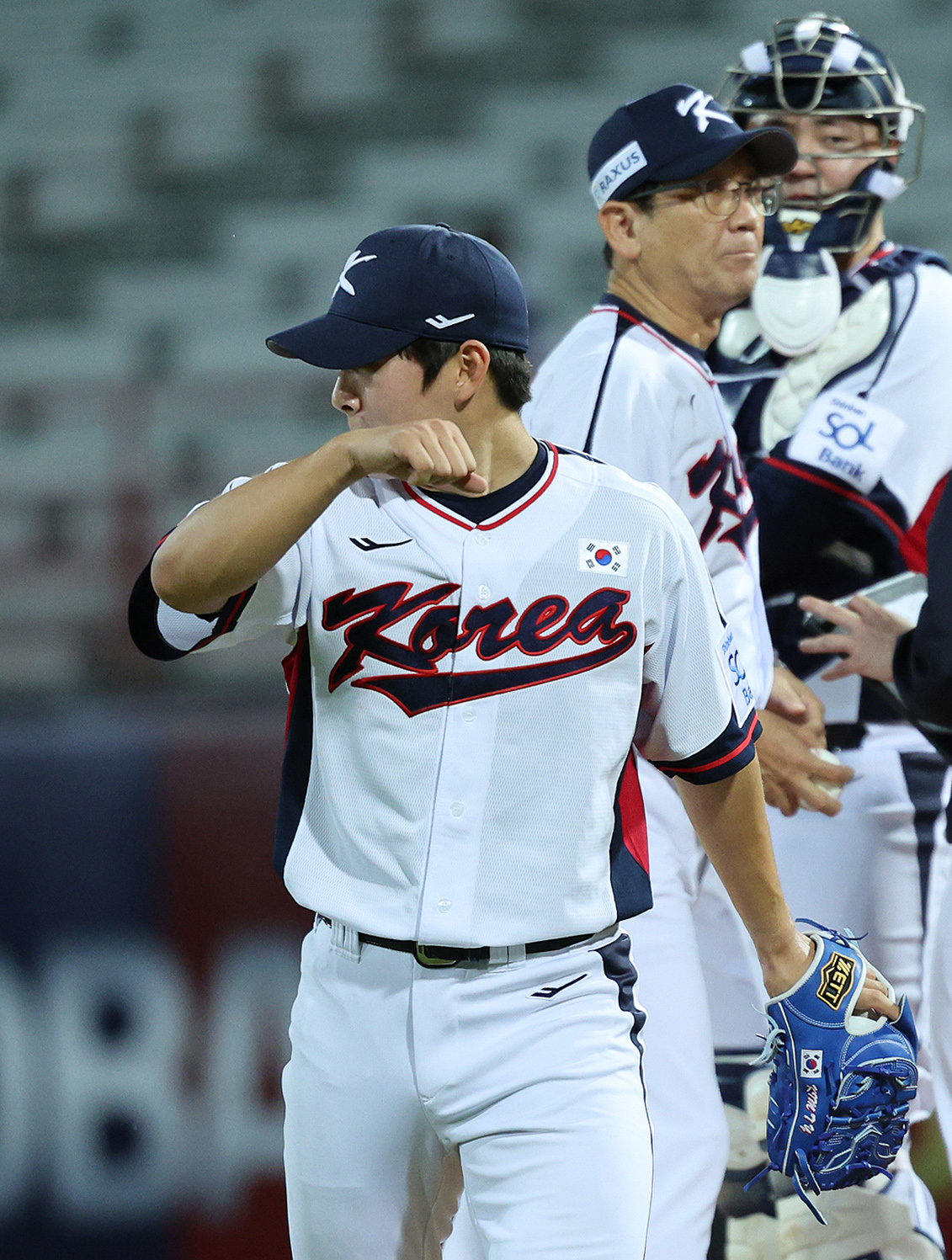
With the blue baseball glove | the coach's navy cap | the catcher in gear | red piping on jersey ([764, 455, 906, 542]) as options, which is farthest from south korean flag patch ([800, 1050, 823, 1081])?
the coach's navy cap

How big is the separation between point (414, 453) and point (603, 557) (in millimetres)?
325

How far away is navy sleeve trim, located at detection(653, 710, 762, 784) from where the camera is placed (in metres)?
1.97

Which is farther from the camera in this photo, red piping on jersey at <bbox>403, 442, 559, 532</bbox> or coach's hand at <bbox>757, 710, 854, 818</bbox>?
coach's hand at <bbox>757, 710, 854, 818</bbox>

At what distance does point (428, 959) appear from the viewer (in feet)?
6.03

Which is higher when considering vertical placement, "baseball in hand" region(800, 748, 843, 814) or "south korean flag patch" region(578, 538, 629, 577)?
"south korean flag patch" region(578, 538, 629, 577)

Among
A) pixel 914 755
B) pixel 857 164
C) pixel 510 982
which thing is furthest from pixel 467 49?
pixel 510 982


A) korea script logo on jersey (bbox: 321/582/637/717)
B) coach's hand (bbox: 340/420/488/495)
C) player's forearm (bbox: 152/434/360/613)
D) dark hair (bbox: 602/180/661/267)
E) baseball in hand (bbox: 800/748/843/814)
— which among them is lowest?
baseball in hand (bbox: 800/748/843/814)

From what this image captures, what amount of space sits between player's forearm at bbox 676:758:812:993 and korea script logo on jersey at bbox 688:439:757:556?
67cm

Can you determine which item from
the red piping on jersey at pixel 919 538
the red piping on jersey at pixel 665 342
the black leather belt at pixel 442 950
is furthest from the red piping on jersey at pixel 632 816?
the red piping on jersey at pixel 919 538

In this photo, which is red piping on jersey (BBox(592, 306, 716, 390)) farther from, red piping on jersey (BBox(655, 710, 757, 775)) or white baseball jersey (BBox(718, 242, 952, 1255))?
red piping on jersey (BBox(655, 710, 757, 775))

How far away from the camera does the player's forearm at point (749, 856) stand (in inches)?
78.9

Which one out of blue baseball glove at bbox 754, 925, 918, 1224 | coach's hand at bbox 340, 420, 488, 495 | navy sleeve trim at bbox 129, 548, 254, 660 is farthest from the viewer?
blue baseball glove at bbox 754, 925, 918, 1224

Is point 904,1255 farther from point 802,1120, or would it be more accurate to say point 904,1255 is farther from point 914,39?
point 914,39

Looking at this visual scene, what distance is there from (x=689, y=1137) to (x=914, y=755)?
2.85 ft
